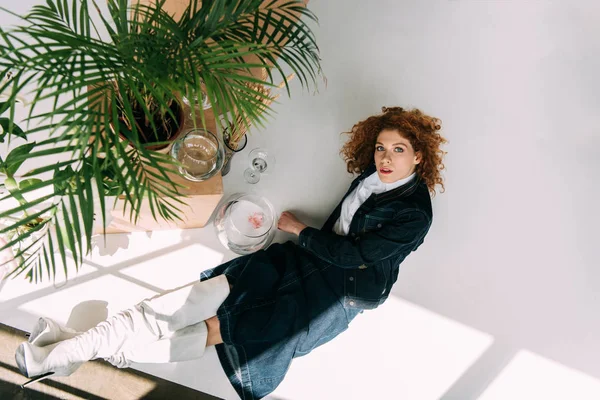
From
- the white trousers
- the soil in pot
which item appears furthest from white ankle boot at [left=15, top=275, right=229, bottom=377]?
the soil in pot

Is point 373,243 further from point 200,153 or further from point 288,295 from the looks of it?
point 200,153

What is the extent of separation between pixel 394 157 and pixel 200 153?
0.73 m

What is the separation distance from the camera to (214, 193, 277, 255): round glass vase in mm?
1994

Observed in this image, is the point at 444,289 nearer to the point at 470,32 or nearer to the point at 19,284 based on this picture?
the point at 470,32

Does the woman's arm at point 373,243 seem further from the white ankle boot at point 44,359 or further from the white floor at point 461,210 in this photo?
the white ankle boot at point 44,359

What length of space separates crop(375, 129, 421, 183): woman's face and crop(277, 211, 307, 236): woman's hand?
42 cm

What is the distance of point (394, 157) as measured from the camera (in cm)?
177

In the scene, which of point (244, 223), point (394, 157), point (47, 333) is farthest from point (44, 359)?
point (394, 157)

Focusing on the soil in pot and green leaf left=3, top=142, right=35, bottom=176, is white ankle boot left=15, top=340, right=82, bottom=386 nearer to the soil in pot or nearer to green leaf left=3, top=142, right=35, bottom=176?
green leaf left=3, top=142, right=35, bottom=176

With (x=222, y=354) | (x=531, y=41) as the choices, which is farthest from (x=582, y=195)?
(x=222, y=354)

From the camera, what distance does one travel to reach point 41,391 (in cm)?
186

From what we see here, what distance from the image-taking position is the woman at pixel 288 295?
1.75m

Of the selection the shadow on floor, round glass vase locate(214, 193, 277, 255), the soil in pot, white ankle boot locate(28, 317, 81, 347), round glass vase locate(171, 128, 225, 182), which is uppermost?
the soil in pot

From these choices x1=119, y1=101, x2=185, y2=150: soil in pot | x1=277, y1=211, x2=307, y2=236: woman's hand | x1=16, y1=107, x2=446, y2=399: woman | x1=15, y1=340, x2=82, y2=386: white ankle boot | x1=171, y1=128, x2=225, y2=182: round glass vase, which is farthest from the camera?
x1=277, y1=211, x2=307, y2=236: woman's hand
